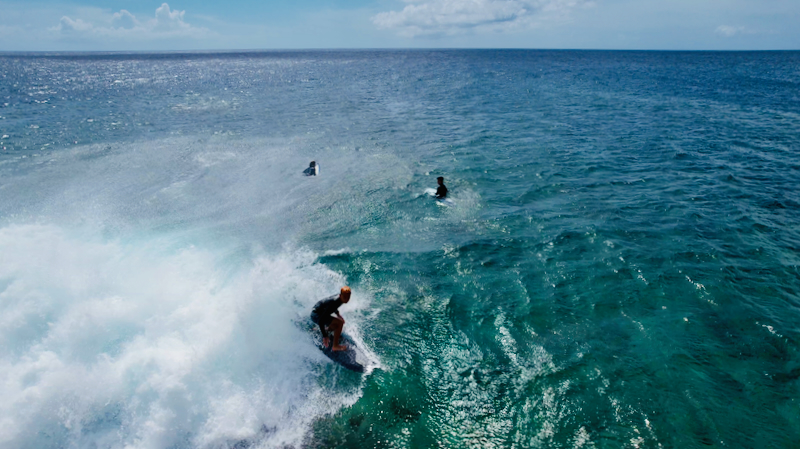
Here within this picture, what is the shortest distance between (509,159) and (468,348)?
65.7ft

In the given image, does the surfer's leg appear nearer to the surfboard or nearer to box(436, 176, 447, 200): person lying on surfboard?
the surfboard

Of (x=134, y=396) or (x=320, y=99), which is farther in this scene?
(x=320, y=99)

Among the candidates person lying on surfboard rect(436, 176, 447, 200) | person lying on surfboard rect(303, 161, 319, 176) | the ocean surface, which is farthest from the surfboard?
person lying on surfboard rect(303, 161, 319, 176)

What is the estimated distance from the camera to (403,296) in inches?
556

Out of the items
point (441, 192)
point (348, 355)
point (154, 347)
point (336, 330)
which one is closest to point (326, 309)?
point (336, 330)

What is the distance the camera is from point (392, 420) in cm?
961

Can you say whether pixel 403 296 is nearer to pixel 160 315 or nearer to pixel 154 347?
pixel 154 347

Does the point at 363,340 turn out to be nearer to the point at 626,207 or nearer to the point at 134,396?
the point at 134,396

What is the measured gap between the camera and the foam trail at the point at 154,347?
362 inches

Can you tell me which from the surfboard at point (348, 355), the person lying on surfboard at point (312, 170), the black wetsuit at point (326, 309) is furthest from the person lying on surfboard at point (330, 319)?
the person lying on surfboard at point (312, 170)

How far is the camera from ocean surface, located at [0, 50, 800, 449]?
9531 millimetres

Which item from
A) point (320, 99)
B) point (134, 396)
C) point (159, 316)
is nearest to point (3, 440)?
point (134, 396)

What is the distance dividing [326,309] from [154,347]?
4.94 metres

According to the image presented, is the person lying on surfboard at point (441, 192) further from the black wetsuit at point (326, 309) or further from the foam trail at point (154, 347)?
the black wetsuit at point (326, 309)
